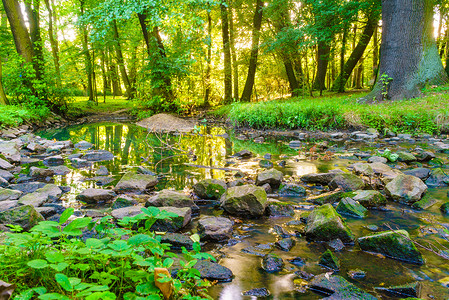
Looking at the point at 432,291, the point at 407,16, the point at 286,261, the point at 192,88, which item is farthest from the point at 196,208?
the point at 192,88

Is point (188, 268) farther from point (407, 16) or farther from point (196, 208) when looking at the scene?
point (407, 16)

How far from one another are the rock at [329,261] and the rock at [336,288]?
0.65 ft

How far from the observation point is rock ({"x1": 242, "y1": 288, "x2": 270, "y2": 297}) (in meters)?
1.84

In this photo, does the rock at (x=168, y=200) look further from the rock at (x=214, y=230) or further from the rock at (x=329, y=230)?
the rock at (x=329, y=230)

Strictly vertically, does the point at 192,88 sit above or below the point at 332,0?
below

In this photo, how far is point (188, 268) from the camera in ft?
4.75

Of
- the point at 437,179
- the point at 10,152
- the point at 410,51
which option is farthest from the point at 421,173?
the point at 410,51

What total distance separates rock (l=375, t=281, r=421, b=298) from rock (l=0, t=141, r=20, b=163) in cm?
672

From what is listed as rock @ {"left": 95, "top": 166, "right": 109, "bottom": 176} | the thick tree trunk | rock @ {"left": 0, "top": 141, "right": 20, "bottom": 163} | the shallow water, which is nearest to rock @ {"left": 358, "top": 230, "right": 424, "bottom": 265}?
the shallow water

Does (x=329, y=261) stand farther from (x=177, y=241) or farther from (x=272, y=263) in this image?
(x=177, y=241)

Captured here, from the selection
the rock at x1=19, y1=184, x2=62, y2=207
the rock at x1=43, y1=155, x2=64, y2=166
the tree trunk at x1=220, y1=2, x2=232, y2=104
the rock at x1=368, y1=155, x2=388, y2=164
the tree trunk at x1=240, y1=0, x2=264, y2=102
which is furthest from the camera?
the tree trunk at x1=220, y1=2, x2=232, y2=104

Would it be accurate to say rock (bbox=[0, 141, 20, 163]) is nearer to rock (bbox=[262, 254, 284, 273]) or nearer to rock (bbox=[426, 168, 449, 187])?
rock (bbox=[262, 254, 284, 273])

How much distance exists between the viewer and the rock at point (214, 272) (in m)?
1.99

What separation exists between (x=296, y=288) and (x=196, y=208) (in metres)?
1.69
